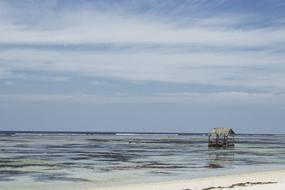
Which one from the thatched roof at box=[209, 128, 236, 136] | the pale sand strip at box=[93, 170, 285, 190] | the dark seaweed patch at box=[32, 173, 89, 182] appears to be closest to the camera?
the pale sand strip at box=[93, 170, 285, 190]

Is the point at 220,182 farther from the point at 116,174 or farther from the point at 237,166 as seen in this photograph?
the point at 237,166

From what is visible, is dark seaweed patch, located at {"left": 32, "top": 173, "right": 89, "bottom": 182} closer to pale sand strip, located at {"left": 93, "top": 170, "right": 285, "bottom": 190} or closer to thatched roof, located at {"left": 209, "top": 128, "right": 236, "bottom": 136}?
pale sand strip, located at {"left": 93, "top": 170, "right": 285, "bottom": 190}

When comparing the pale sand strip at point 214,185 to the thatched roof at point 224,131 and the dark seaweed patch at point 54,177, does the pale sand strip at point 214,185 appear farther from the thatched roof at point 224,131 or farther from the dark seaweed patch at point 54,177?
the thatched roof at point 224,131

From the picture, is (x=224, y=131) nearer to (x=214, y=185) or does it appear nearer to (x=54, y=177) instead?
(x=54, y=177)

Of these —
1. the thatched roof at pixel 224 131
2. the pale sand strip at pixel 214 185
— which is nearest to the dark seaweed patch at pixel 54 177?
the pale sand strip at pixel 214 185

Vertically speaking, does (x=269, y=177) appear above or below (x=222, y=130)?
below

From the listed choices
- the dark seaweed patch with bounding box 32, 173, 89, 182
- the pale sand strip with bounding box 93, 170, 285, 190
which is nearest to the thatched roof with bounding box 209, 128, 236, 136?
the pale sand strip with bounding box 93, 170, 285, 190

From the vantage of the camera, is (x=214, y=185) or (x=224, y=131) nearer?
(x=214, y=185)

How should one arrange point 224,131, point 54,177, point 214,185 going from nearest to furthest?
1. point 214,185
2. point 54,177
3. point 224,131

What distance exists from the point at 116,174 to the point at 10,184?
266 inches

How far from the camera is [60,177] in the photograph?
26875mm

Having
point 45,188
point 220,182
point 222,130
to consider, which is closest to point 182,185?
point 220,182

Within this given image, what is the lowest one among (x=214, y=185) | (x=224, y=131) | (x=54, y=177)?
(x=214, y=185)

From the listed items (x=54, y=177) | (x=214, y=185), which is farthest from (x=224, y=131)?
(x=214, y=185)
